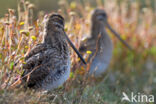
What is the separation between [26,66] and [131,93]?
1.31 m

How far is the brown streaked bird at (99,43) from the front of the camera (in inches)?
209

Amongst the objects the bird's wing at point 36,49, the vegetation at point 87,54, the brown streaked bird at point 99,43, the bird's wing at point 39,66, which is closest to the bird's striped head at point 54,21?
the vegetation at point 87,54

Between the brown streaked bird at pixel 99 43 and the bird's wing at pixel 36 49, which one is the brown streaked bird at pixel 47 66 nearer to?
the bird's wing at pixel 36 49

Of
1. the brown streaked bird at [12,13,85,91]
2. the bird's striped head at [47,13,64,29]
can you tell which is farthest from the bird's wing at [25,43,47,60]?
the bird's striped head at [47,13,64,29]

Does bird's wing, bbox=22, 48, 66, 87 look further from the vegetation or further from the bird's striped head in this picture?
the bird's striped head

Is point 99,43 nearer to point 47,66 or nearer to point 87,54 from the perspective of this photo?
point 87,54

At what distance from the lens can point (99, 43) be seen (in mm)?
5551

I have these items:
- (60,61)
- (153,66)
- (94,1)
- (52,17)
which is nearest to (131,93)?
(60,61)

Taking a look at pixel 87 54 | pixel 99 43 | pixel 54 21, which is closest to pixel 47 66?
pixel 54 21

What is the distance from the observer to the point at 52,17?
3926 mm

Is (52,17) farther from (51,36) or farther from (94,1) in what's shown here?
(94,1)

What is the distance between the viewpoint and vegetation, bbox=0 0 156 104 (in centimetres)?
338

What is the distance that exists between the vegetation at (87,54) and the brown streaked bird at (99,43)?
142 millimetres

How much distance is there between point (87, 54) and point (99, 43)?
110 centimetres
